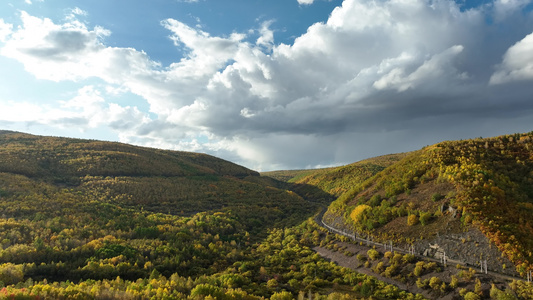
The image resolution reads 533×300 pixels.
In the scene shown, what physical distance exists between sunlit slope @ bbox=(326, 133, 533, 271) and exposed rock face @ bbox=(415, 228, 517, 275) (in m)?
0.62

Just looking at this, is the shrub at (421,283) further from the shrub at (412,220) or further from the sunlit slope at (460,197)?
the shrub at (412,220)

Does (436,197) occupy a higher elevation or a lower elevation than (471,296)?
higher

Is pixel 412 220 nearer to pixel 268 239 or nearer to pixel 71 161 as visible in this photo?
pixel 268 239

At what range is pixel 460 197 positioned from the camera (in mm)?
27641

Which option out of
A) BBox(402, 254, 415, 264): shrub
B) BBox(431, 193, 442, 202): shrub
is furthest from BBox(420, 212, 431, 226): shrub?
BBox(402, 254, 415, 264): shrub

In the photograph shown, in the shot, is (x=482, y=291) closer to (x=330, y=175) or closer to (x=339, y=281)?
(x=339, y=281)

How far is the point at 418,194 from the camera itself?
34.4m

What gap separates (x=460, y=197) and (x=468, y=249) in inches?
259

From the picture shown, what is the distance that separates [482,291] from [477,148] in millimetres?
29707

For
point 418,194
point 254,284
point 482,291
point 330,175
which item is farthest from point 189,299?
point 330,175

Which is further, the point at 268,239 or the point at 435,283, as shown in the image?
the point at 268,239

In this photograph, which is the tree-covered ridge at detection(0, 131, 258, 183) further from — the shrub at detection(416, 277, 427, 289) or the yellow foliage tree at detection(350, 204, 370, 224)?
the shrub at detection(416, 277, 427, 289)

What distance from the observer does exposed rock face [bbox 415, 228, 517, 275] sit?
67.8 feet

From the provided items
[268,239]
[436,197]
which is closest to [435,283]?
[436,197]
